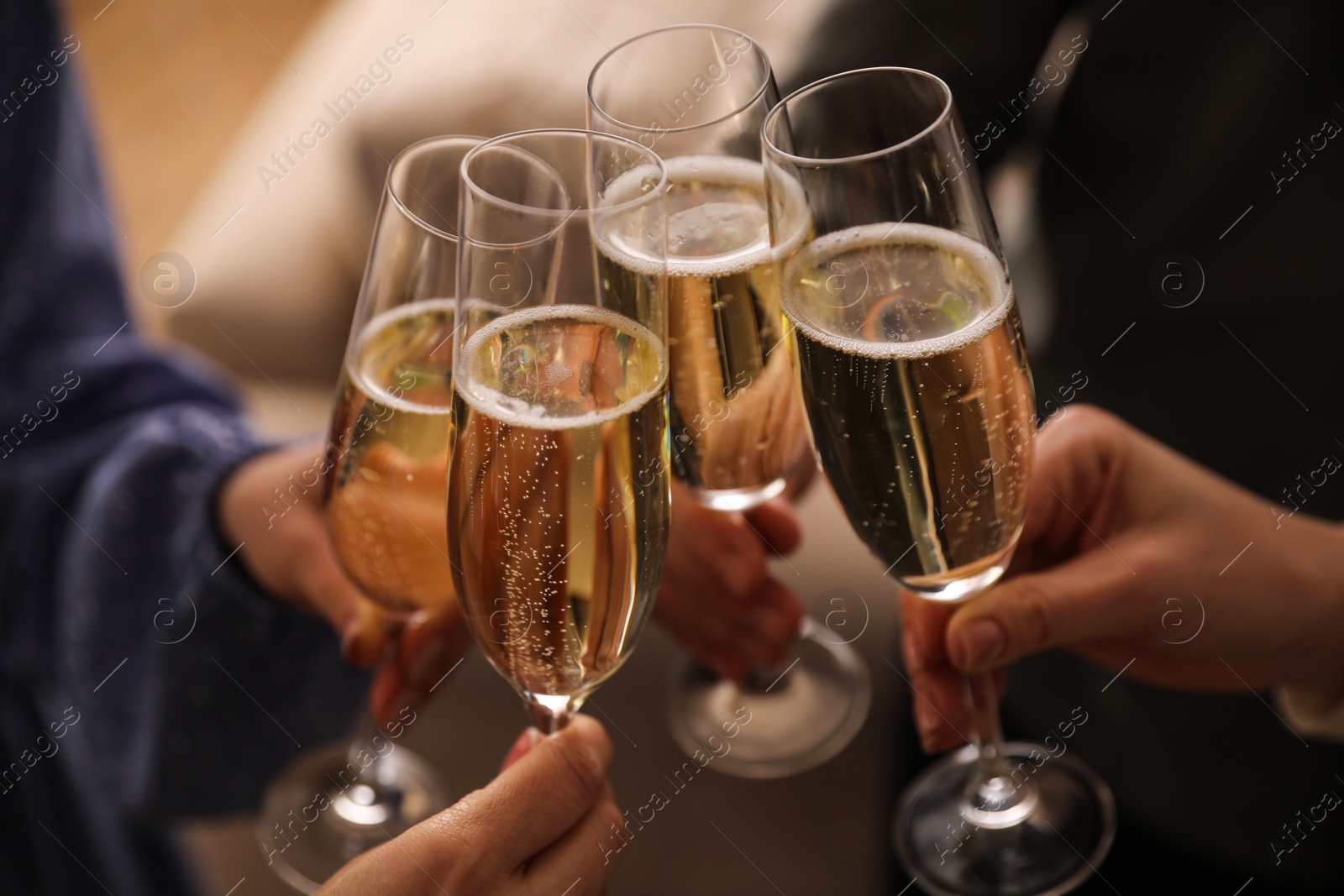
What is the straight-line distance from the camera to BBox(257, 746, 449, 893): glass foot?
96cm

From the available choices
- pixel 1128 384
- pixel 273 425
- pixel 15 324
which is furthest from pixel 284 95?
pixel 1128 384

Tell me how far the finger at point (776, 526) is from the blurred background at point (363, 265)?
0.22m

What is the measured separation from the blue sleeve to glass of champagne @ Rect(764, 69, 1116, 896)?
2.11 feet

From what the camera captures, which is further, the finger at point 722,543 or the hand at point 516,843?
the finger at point 722,543

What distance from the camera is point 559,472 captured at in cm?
58

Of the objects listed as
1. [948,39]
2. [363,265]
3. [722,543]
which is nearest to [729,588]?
[722,543]

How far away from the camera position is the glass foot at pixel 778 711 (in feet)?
3.45

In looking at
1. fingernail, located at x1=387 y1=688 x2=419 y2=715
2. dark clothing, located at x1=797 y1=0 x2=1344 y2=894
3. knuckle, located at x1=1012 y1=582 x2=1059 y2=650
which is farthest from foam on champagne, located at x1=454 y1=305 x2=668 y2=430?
dark clothing, located at x1=797 y1=0 x2=1344 y2=894

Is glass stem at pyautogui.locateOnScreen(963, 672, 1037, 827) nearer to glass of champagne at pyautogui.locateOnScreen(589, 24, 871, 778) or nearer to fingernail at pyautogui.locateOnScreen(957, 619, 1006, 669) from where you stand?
fingernail at pyautogui.locateOnScreen(957, 619, 1006, 669)

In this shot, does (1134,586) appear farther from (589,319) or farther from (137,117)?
(137,117)

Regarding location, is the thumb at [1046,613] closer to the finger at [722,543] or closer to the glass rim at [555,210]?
the finger at [722,543]

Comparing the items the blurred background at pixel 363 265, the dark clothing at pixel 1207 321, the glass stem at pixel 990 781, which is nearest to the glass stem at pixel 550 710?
the glass stem at pixel 990 781

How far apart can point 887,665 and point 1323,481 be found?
1.53 ft

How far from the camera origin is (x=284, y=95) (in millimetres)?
2312
